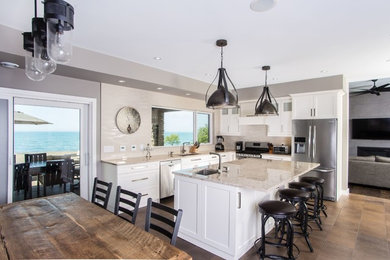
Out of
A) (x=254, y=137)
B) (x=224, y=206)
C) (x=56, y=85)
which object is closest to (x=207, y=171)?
(x=224, y=206)

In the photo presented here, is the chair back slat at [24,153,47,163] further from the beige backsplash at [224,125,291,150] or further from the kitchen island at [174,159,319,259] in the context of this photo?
the beige backsplash at [224,125,291,150]

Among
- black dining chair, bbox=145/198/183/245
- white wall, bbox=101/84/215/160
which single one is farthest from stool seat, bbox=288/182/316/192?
white wall, bbox=101/84/215/160

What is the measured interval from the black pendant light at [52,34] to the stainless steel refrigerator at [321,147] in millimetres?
4740

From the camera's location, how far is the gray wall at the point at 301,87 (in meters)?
4.62

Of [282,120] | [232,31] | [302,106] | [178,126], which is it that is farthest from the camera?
[178,126]

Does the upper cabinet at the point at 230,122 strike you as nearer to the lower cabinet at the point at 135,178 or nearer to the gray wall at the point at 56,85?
the lower cabinet at the point at 135,178

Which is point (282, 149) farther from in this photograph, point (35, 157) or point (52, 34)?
point (52, 34)

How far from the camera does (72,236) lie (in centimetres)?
151

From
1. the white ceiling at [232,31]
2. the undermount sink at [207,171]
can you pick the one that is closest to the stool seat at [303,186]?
the undermount sink at [207,171]

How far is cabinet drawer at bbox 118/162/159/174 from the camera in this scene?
3.72 m

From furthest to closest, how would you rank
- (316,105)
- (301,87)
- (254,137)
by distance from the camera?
(254,137)
(301,87)
(316,105)

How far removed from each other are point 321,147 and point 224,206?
10.6ft

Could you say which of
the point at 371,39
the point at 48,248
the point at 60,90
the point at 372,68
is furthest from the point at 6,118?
the point at 372,68

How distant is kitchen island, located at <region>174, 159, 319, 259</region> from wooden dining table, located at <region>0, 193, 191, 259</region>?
3.61ft
